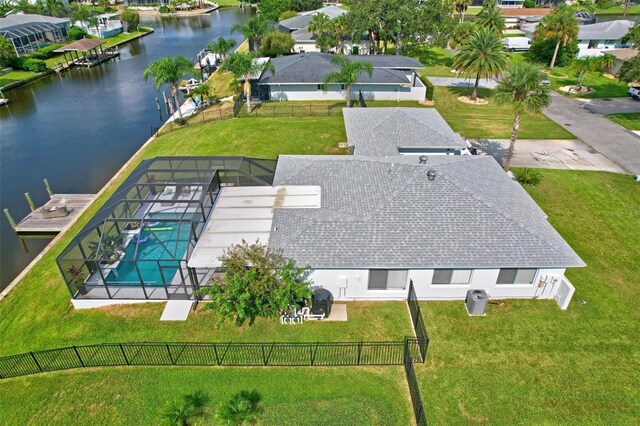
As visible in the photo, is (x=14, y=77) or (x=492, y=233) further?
(x=14, y=77)

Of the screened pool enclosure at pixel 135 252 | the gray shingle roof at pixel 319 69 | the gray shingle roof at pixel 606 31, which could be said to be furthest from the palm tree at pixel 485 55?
the screened pool enclosure at pixel 135 252

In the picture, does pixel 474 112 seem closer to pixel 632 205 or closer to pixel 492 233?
pixel 632 205

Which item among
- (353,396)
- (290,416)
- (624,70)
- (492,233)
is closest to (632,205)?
(492,233)

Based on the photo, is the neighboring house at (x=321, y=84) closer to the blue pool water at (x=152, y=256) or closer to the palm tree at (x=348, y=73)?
the palm tree at (x=348, y=73)

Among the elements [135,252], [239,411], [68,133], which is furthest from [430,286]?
[68,133]

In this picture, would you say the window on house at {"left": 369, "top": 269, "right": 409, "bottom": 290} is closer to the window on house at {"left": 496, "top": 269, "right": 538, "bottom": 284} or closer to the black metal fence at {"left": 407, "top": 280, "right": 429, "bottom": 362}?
the black metal fence at {"left": 407, "top": 280, "right": 429, "bottom": 362}

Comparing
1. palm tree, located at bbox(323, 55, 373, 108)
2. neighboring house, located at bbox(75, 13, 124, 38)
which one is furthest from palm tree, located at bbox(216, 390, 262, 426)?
neighboring house, located at bbox(75, 13, 124, 38)
